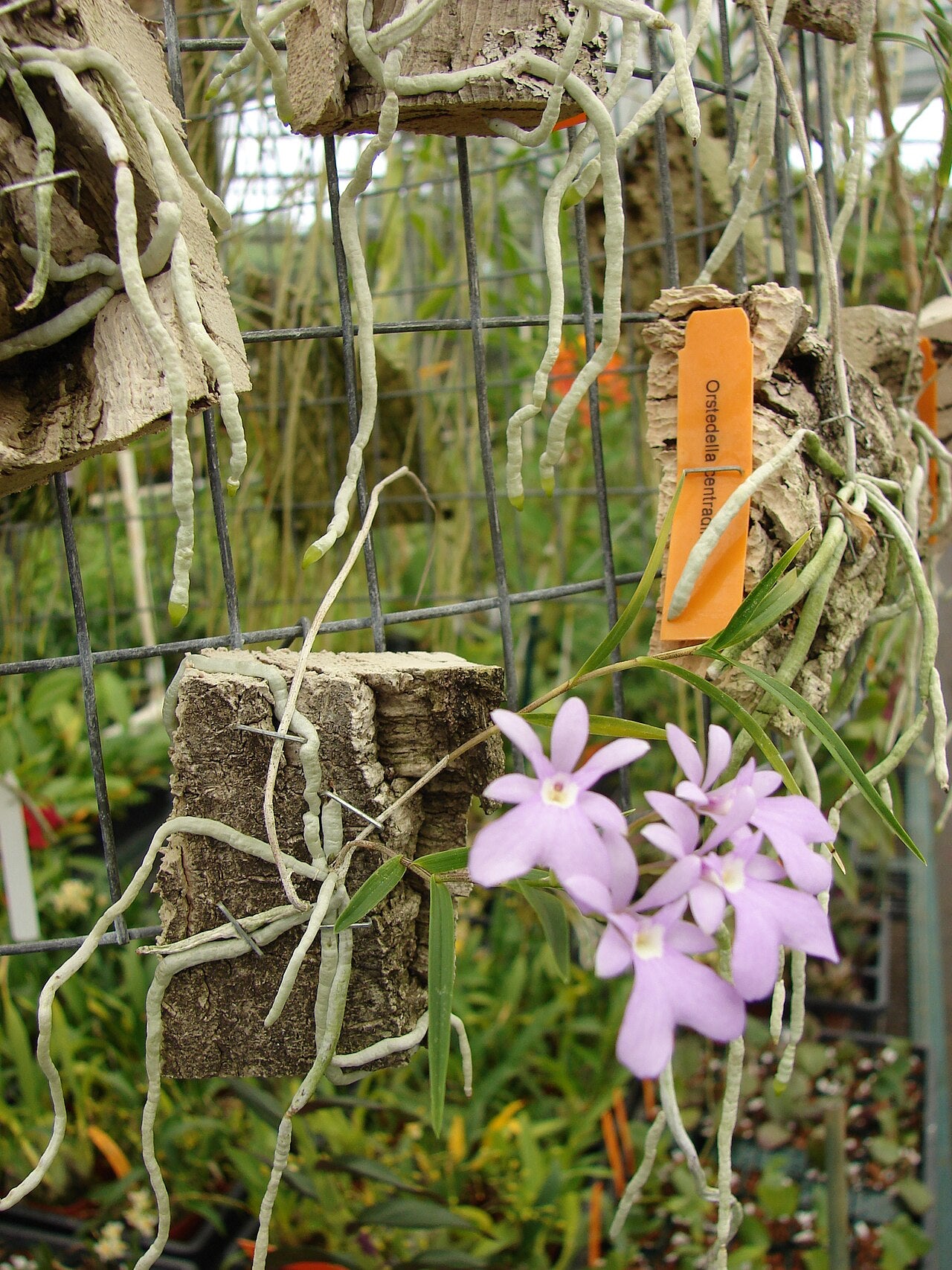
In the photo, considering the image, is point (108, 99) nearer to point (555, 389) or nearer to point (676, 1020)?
point (676, 1020)

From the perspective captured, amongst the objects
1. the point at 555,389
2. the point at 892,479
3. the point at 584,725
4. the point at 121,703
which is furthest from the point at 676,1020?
the point at 555,389

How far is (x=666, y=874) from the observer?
1.03ft

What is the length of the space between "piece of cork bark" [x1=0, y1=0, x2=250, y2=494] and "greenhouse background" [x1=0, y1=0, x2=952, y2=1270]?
5 cm

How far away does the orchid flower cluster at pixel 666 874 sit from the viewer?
29 cm

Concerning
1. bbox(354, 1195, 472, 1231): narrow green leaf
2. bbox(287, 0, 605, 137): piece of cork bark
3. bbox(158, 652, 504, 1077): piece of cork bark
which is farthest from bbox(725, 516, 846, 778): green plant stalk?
bbox(354, 1195, 472, 1231): narrow green leaf

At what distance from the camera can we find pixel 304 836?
0.45m

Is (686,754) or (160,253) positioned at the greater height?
(160,253)

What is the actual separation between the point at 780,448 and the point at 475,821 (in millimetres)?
1248

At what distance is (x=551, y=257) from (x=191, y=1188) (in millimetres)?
1104

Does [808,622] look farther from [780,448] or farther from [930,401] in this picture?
[930,401]

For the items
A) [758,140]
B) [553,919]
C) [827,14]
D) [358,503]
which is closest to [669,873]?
[553,919]

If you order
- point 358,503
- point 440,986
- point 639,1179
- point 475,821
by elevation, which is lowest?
point 475,821

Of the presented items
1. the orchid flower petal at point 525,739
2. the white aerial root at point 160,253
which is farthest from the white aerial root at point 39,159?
the orchid flower petal at point 525,739

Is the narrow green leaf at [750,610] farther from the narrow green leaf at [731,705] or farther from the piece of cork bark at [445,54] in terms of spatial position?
the piece of cork bark at [445,54]
